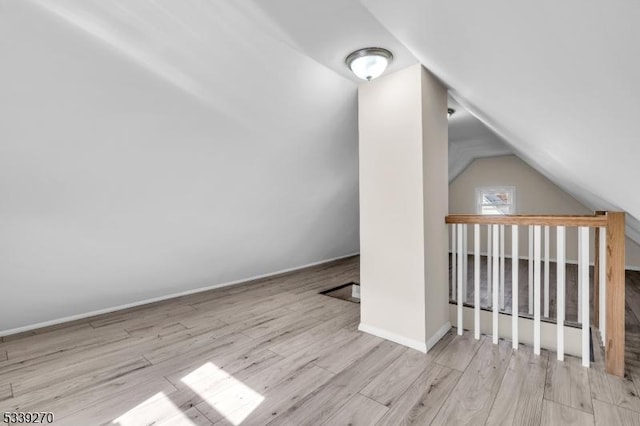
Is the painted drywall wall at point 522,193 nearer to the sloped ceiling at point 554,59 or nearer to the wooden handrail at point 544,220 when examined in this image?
the wooden handrail at point 544,220

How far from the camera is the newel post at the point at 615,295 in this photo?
1.76 m

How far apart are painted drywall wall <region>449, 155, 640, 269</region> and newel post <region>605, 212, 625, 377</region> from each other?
3.60m

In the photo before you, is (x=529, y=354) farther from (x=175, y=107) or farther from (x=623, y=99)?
(x=175, y=107)

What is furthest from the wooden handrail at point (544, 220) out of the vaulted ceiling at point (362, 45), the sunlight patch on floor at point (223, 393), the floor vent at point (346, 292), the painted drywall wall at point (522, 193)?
the painted drywall wall at point (522, 193)

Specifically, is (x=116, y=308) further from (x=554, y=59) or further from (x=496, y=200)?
(x=496, y=200)

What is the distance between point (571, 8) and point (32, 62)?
236cm

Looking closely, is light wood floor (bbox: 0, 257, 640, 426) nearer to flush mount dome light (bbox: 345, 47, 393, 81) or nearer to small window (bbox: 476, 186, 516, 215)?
flush mount dome light (bbox: 345, 47, 393, 81)

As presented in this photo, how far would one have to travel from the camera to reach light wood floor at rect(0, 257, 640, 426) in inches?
59.9

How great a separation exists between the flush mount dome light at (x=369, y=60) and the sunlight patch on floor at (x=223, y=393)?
220cm

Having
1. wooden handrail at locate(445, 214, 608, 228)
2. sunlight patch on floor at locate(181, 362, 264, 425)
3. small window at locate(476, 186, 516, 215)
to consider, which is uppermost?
small window at locate(476, 186, 516, 215)

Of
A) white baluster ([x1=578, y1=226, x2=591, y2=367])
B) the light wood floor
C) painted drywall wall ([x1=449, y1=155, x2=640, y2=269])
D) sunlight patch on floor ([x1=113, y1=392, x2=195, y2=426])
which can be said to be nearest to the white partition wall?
the light wood floor

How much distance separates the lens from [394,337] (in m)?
2.30

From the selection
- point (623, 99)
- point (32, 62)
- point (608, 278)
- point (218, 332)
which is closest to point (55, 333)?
point (218, 332)

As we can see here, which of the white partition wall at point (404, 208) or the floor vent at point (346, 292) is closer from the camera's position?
the white partition wall at point (404, 208)
